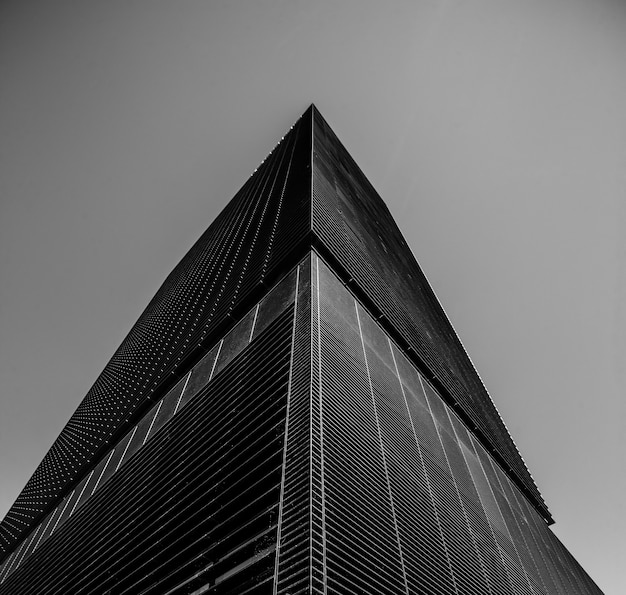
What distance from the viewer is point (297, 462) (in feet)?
9.84

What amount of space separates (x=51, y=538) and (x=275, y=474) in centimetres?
626

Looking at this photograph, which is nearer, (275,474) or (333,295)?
(275,474)

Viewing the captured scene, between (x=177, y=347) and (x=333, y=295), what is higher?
(x=177, y=347)

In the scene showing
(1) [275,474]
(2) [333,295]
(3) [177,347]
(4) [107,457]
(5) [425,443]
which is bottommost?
(1) [275,474]

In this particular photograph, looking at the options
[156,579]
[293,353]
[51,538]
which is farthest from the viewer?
[51,538]

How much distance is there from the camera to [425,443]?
5262 millimetres

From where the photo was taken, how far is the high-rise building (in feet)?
9.48

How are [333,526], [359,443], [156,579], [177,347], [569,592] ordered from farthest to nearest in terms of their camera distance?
[177,347] < [569,592] < [359,443] < [156,579] < [333,526]

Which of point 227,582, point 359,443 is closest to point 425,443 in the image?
point 359,443

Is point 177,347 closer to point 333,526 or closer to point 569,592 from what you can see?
point 333,526

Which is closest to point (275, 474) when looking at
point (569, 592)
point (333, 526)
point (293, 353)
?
point (333, 526)

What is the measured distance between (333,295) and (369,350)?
34.4 inches

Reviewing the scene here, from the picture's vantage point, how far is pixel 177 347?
8812 mm

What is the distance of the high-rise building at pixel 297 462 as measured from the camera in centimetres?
289
